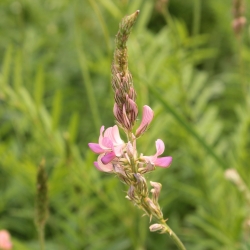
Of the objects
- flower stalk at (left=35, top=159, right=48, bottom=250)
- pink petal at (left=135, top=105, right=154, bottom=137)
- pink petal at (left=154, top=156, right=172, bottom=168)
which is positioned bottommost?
pink petal at (left=154, top=156, right=172, bottom=168)

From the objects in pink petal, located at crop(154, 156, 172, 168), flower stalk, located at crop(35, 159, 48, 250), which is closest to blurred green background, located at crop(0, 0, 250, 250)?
flower stalk, located at crop(35, 159, 48, 250)

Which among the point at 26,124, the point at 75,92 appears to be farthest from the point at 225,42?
the point at 26,124

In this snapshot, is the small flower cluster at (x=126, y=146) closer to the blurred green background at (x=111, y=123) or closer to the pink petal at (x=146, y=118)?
the pink petal at (x=146, y=118)

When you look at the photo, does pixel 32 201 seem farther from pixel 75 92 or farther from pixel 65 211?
pixel 75 92

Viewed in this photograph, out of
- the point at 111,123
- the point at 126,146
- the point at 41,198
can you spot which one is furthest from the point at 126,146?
the point at 111,123

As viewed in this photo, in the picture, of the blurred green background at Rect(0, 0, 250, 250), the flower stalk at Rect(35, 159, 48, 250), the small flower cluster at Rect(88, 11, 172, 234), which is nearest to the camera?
the small flower cluster at Rect(88, 11, 172, 234)

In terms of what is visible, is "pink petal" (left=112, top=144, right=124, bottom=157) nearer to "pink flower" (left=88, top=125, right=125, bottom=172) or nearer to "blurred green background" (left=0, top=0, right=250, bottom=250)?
"pink flower" (left=88, top=125, right=125, bottom=172)

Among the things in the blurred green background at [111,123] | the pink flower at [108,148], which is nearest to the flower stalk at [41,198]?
the blurred green background at [111,123]

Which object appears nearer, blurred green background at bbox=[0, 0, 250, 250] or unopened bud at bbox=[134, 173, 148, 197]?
unopened bud at bbox=[134, 173, 148, 197]
